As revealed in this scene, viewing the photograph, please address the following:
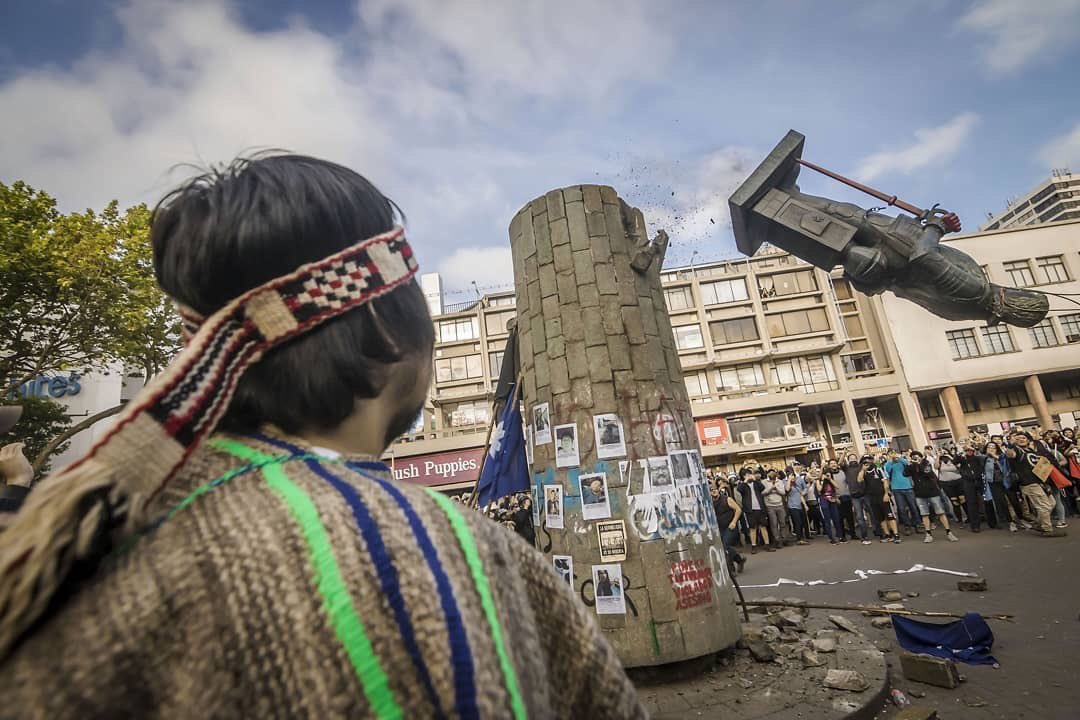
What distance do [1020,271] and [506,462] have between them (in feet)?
128

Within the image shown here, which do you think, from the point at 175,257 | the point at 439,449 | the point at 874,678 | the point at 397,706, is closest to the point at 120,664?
the point at 397,706

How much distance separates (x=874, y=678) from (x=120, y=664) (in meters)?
5.17

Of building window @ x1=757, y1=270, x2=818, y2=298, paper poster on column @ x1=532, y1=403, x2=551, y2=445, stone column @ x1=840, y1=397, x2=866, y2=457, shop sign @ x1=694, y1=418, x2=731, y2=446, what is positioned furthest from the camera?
building window @ x1=757, y1=270, x2=818, y2=298

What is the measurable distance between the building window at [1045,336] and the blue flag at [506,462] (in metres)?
37.7

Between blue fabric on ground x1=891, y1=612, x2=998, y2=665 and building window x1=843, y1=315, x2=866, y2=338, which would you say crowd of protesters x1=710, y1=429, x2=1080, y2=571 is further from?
building window x1=843, y1=315, x2=866, y2=338

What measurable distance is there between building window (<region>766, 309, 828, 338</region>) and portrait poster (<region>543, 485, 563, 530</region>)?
1440 inches

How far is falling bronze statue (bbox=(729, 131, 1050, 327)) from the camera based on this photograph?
578 centimetres

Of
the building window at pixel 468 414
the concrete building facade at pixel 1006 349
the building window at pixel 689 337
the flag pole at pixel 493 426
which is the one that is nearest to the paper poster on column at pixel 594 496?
the flag pole at pixel 493 426

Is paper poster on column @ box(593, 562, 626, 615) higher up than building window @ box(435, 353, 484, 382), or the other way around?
building window @ box(435, 353, 484, 382)

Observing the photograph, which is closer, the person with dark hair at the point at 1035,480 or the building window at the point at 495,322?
the person with dark hair at the point at 1035,480

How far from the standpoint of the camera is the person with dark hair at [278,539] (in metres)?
0.55

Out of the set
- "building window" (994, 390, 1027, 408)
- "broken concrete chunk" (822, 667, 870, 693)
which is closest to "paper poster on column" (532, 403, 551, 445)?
"broken concrete chunk" (822, 667, 870, 693)

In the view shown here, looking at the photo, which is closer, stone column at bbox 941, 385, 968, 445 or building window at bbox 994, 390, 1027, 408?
stone column at bbox 941, 385, 968, 445

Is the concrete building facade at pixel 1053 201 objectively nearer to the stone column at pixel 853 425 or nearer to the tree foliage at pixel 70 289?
the stone column at pixel 853 425
